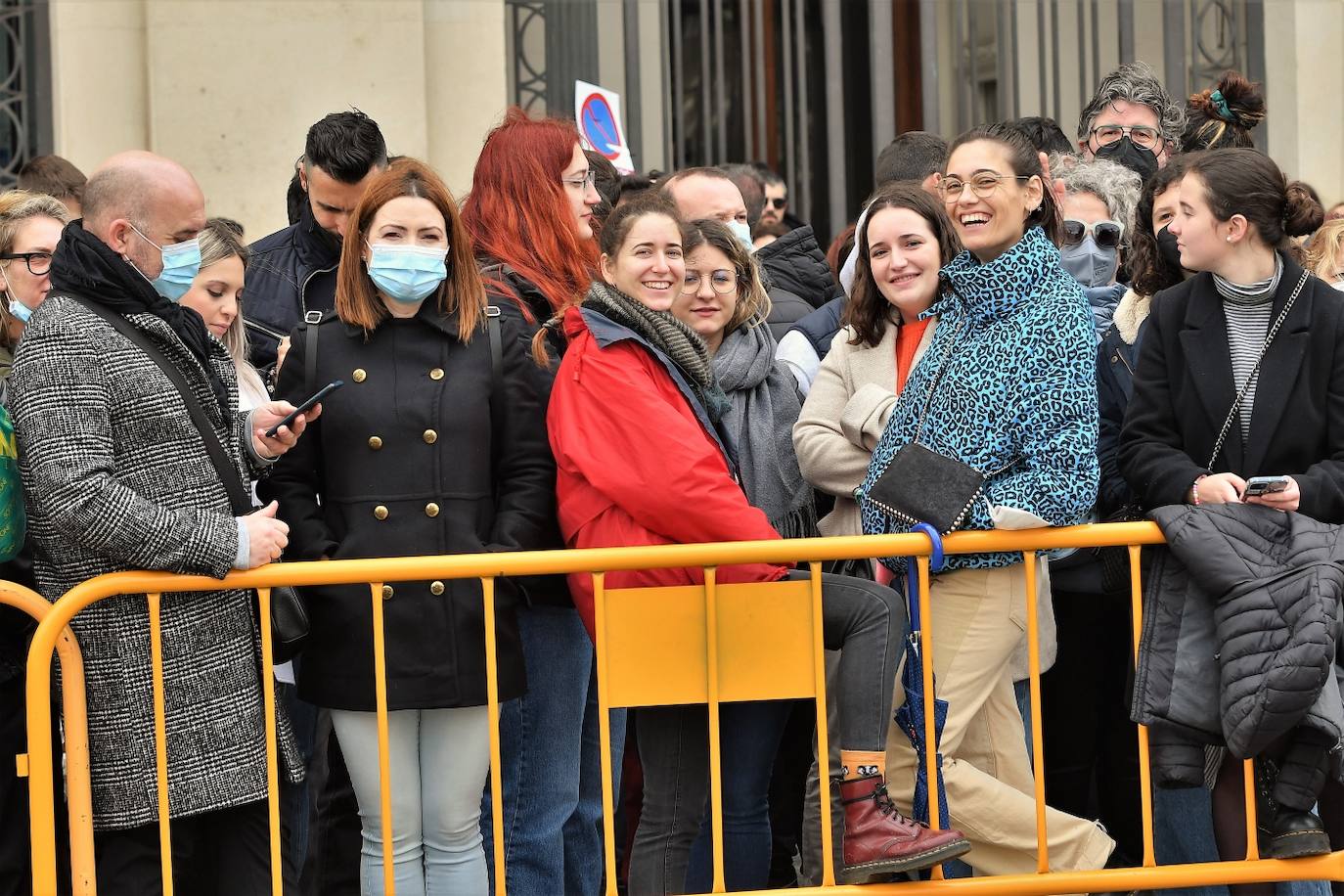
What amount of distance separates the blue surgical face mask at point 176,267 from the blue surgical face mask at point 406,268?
42cm

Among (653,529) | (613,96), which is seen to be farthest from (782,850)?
(613,96)

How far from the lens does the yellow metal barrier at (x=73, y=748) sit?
4.05 m

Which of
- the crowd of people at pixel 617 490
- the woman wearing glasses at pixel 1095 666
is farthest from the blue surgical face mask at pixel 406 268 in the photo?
the woman wearing glasses at pixel 1095 666

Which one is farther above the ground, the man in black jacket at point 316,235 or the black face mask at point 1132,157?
the black face mask at point 1132,157

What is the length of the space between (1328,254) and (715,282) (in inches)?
83.6

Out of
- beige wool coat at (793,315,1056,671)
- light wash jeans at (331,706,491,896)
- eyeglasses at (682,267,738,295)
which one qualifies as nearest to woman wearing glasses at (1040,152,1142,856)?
beige wool coat at (793,315,1056,671)

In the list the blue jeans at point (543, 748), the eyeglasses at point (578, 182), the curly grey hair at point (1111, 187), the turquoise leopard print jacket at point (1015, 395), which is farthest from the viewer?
the curly grey hair at point (1111, 187)

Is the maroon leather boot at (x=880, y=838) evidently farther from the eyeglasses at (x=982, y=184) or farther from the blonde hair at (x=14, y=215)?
the blonde hair at (x=14, y=215)

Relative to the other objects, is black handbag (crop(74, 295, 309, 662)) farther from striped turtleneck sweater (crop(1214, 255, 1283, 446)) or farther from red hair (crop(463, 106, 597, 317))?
striped turtleneck sweater (crop(1214, 255, 1283, 446))

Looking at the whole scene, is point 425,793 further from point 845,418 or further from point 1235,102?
point 1235,102

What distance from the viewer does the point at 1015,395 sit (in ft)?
14.5

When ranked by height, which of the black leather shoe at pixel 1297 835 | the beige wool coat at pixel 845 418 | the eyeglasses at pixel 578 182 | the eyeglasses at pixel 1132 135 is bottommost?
the black leather shoe at pixel 1297 835

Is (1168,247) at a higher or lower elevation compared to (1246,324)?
higher

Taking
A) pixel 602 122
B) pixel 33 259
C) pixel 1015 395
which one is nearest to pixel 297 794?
pixel 33 259
